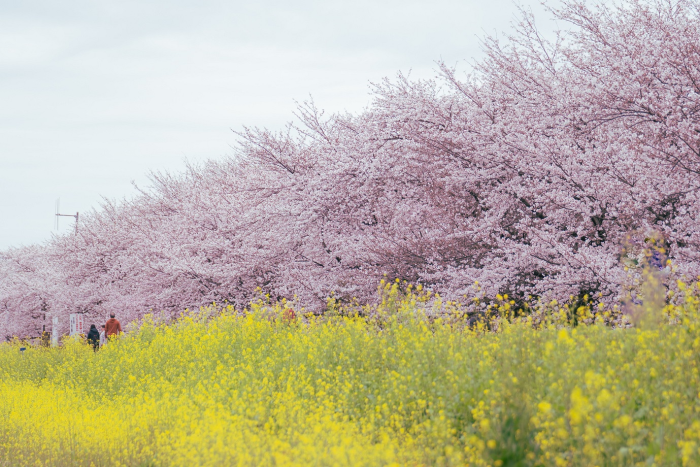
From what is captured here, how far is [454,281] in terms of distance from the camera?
32.8 ft

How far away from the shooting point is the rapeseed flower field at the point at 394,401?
3824mm

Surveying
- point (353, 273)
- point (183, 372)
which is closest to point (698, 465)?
point (183, 372)

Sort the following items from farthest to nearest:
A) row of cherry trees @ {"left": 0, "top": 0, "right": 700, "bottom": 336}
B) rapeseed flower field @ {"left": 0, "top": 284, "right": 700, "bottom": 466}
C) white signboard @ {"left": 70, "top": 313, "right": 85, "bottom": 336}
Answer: white signboard @ {"left": 70, "top": 313, "right": 85, "bottom": 336} → row of cherry trees @ {"left": 0, "top": 0, "right": 700, "bottom": 336} → rapeseed flower field @ {"left": 0, "top": 284, "right": 700, "bottom": 466}

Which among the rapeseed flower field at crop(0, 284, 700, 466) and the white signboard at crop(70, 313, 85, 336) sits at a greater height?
the white signboard at crop(70, 313, 85, 336)

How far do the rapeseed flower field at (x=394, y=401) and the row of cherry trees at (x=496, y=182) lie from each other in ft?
4.85

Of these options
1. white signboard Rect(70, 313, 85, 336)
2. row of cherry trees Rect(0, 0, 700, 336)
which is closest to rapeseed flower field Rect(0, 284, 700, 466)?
row of cherry trees Rect(0, 0, 700, 336)

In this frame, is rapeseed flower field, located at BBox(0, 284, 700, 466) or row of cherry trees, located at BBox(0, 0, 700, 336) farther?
row of cherry trees, located at BBox(0, 0, 700, 336)

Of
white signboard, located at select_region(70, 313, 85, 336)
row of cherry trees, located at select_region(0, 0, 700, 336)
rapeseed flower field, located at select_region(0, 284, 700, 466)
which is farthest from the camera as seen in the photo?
white signboard, located at select_region(70, 313, 85, 336)

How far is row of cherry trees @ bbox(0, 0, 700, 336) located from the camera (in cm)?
853

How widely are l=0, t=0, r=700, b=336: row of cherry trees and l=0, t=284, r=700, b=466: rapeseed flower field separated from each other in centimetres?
148

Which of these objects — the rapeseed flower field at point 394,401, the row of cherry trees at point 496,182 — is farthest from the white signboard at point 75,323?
the rapeseed flower field at point 394,401

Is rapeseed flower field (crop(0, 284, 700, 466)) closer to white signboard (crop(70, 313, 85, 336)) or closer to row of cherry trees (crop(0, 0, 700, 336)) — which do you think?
row of cherry trees (crop(0, 0, 700, 336))

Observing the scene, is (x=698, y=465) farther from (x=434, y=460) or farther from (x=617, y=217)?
(x=617, y=217)

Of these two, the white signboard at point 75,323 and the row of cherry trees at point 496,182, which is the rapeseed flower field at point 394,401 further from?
the white signboard at point 75,323
